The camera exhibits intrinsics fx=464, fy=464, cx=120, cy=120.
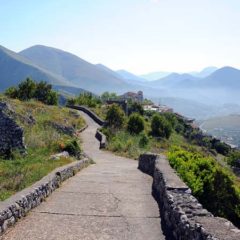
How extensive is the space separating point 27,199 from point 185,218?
13.2ft

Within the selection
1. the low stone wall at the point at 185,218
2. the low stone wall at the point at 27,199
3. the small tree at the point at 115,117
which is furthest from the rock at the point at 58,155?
the small tree at the point at 115,117

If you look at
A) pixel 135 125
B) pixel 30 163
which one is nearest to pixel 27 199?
pixel 30 163

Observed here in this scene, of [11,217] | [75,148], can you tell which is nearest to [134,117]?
[75,148]

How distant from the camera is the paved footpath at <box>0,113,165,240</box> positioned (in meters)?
9.34

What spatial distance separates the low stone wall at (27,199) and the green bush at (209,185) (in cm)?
434

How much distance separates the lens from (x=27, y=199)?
10.6m

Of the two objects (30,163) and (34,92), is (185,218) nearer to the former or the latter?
(30,163)

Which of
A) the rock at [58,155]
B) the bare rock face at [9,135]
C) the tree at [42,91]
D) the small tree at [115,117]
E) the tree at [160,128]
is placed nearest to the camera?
the rock at [58,155]

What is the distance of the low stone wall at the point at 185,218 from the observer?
6.95 metres

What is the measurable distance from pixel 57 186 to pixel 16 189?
2237mm

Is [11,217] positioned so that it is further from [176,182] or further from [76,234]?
[176,182]

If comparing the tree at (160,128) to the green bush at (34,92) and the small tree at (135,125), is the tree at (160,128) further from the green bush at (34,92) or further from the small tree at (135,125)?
the green bush at (34,92)

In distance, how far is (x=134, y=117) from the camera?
52.8m

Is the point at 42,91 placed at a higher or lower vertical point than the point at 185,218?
higher
